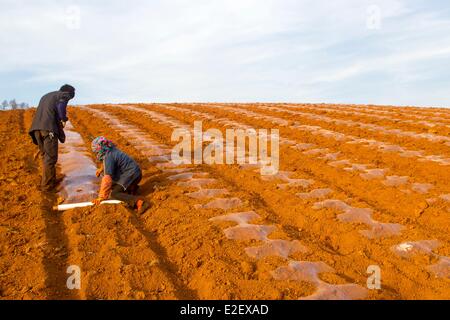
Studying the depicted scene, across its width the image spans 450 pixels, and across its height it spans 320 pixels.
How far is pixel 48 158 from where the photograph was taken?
6242 millimetres

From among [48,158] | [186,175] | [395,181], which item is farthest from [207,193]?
[395,181]

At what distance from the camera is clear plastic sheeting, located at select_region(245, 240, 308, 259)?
4.20 meters

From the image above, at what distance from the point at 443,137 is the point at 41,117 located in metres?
8.28

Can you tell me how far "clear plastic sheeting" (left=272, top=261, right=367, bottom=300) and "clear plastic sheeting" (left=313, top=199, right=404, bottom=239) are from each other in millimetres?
1058

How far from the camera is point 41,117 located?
6.30 meters

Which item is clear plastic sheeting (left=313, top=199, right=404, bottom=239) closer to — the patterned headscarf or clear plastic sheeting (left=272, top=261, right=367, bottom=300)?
clear plastic sheeting (left=272, top=261, right=367, bottom=300)

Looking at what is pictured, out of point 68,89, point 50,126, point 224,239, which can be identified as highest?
point 68,89

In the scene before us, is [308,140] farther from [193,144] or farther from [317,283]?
[317,283]

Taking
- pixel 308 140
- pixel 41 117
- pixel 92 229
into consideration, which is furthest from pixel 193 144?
pixel 92 229

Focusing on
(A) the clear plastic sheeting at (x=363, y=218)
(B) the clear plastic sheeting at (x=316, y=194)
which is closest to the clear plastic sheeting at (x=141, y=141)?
(B) the clear plastic sheeting at (x=316, y=194)

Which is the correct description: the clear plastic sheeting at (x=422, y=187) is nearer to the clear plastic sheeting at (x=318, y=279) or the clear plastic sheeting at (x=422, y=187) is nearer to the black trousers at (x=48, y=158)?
the clear plastic sheeting at (x=318, y=279)

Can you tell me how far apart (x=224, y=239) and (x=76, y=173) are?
341cm

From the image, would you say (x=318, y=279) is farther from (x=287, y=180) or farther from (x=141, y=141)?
(x=141, y=141)

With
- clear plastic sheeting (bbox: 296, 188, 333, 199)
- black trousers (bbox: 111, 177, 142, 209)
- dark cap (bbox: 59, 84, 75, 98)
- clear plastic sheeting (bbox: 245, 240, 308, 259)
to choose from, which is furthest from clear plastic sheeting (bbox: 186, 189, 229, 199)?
dark cap (bbox: 59, 84, 75, 98)
